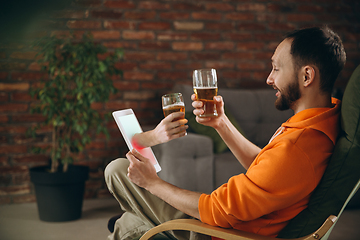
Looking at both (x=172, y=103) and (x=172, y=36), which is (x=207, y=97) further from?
(x=172, y=36)

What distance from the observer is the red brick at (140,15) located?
3.05 metres

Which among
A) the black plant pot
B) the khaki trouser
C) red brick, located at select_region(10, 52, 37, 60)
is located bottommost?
the black plant pot

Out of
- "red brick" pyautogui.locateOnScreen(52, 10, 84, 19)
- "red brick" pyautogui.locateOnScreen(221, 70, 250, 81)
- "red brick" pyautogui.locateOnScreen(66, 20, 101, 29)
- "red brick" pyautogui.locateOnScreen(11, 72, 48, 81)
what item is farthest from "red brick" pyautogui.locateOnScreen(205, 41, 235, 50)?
"red brick" pyautogui.locateOnScreen(11, 72, 48, 81)

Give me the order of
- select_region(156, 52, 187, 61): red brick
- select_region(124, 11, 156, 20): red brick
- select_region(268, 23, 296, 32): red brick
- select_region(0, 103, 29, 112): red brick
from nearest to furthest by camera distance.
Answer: select_region(0, 103, 29, 112): red brick → select_region(124, 11, 156, 20): red brick → select_region(156, 52, 187, 61): red brick → select_region(268, 23, 296, 32): red brick

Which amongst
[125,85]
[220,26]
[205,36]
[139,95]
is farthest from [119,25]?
[220,26]

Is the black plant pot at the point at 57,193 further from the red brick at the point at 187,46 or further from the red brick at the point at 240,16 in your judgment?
the red brick at the point at 240,16

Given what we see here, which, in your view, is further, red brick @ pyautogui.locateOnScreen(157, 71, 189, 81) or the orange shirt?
red brick @ pyautogui.locateOnScreen(157, 71, 189, 81)

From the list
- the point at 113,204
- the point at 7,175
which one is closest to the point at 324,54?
the point at 113,204

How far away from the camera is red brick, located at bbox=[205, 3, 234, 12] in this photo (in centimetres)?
324

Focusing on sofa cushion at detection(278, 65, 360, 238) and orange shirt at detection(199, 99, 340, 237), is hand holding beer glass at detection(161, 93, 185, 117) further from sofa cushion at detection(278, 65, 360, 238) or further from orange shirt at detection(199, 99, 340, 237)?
sofa cushion at detection(278, 65, 360, 238)

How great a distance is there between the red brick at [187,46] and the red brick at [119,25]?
0.41 meters

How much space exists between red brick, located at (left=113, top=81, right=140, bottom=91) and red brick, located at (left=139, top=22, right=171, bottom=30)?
1.63ft

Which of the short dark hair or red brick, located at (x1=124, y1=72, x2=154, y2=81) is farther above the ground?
the short dark hair

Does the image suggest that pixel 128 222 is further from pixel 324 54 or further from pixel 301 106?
pixel 324 54
